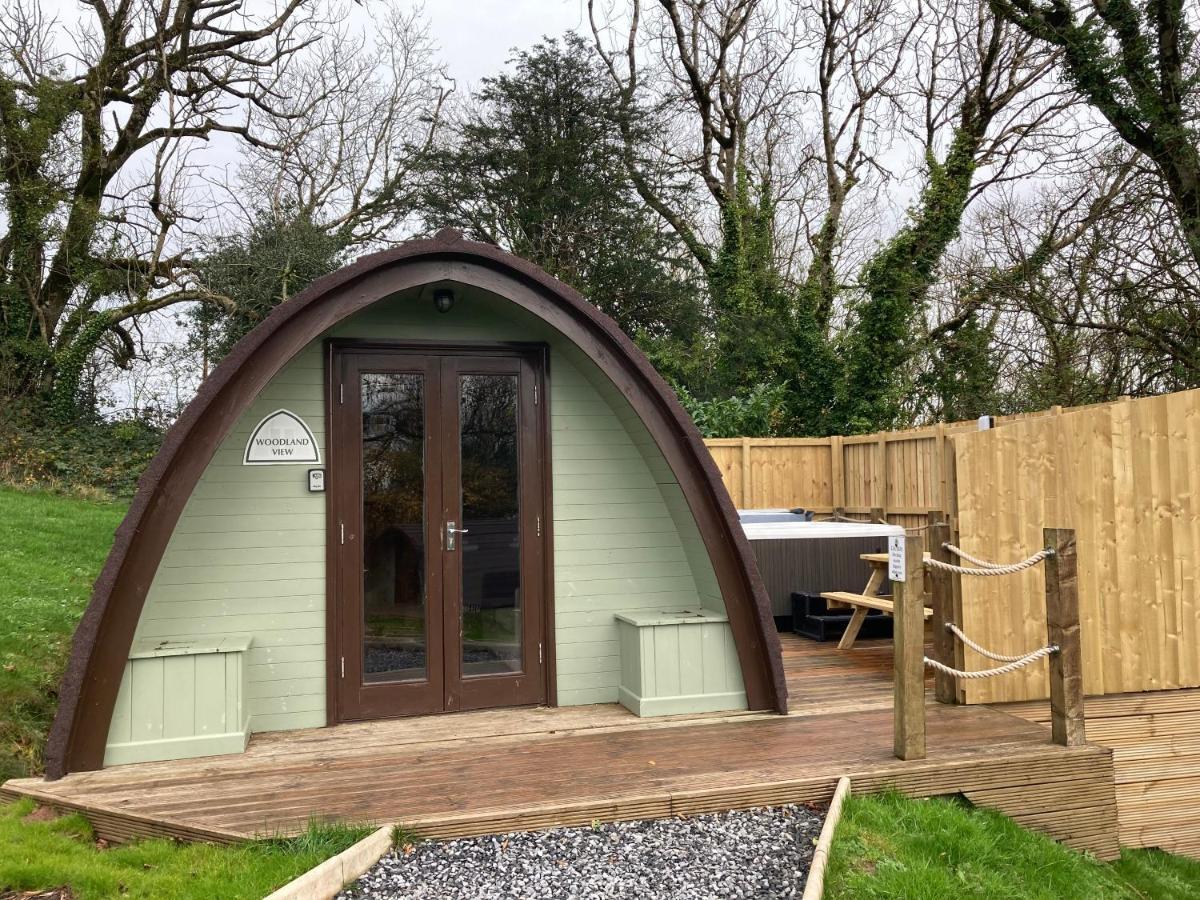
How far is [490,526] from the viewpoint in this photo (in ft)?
16.6

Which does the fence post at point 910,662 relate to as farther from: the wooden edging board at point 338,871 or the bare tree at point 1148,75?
the bare tree at point 1148,75

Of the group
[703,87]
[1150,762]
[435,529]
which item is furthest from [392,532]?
[703,87]

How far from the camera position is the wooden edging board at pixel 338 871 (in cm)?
271

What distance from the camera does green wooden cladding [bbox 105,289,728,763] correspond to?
4.68 m

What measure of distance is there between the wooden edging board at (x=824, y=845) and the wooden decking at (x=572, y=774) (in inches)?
4.2

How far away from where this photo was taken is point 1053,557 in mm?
4266

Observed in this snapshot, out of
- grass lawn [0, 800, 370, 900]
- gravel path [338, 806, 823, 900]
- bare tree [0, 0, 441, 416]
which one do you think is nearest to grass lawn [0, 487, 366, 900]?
grass lawn [0, 800, 370, 900]

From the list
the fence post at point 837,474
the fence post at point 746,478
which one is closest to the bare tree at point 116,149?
the fence post at point 746,478

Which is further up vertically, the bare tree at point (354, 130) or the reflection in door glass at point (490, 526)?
the bare tree at point (354, 130)

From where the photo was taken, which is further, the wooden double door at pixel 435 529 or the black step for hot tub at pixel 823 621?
Answer: the black step for hot tub at pixel 823 621

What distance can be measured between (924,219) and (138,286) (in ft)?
43.1

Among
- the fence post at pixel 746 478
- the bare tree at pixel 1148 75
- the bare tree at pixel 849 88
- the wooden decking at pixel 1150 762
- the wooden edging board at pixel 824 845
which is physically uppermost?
the bare tree at pixel 849 88

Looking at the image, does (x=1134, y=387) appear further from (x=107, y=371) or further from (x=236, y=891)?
(x=107, y=371)

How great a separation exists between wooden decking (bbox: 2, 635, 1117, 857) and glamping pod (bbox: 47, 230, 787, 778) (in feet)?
0.96
